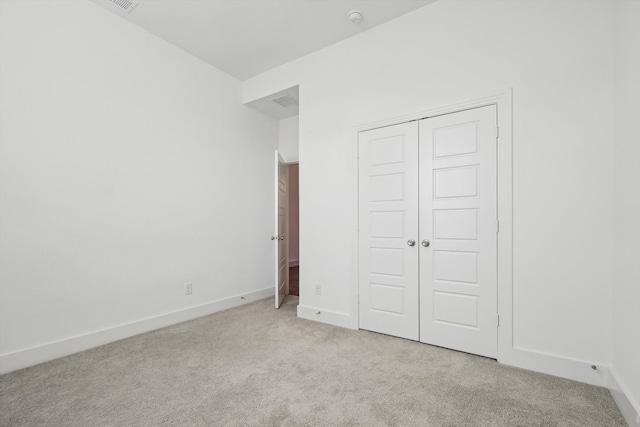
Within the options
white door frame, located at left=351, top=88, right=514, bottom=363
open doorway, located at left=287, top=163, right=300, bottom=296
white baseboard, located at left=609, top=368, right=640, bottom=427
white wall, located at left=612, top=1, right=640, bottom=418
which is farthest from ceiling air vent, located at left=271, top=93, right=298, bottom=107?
white baseboard, located at left=609, top=368, right=640, bottom=427

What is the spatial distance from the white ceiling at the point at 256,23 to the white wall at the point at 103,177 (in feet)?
0.84

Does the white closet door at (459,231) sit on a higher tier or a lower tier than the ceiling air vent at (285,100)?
lower

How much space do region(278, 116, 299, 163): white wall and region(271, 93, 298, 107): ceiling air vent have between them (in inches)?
19.1

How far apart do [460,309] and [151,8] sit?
408 centimetres

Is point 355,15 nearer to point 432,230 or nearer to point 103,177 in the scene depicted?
point 432,230

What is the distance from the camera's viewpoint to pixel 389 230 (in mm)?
3000

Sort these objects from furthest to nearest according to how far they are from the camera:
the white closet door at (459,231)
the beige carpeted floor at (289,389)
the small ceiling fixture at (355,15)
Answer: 1. the small ceiling fixture at (355,15)
2. the white closet door at (459,231)
3. the beige carpeted floor at (289,389)

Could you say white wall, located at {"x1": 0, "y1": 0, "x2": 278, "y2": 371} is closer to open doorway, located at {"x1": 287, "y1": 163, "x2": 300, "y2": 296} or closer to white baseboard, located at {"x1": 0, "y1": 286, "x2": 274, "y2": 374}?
white baseboard, located at {"x1": 0, "y1": 286, "x2": 274, "y2": 374}

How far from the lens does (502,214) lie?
240cm

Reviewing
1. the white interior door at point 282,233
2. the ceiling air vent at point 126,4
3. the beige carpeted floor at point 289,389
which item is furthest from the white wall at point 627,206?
the ceiling air vent at point 126,4

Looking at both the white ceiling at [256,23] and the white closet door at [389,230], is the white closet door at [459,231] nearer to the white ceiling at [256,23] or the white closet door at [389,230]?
the white closet door at [389,230]

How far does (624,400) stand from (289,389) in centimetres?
202

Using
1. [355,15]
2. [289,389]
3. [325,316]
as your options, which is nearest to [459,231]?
[325,316]

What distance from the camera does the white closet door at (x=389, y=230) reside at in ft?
9.38
